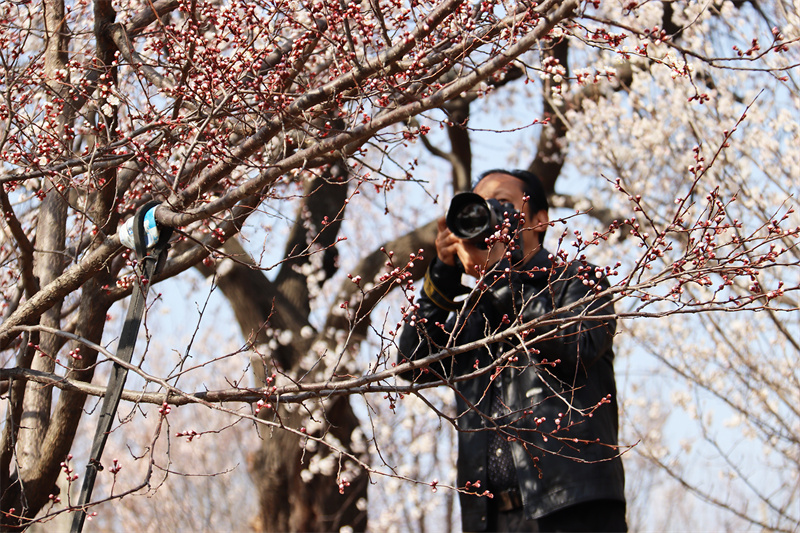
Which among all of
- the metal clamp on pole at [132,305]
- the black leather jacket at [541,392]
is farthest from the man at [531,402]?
the metal clamp on pole at [132,305]

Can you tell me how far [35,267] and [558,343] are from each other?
177 centimetres

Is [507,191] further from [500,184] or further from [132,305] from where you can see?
[132,305]

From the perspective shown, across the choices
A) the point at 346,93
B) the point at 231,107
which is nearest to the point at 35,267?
the point at 231,107

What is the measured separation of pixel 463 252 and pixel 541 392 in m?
0.52

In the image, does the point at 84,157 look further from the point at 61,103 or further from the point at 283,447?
the point at 283,447

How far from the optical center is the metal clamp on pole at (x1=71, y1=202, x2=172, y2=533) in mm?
1747

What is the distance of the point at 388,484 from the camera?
8070 mm

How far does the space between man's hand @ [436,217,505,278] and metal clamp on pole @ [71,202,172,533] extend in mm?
942

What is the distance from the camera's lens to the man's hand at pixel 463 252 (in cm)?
239

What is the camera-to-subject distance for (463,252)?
2.42 meters

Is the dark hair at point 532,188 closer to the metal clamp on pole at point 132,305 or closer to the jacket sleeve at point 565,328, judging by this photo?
the jacket sleeve at point 565,328

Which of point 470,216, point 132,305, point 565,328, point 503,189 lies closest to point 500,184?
point 503,189

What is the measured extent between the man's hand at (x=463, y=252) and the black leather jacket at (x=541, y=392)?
0.14 ft

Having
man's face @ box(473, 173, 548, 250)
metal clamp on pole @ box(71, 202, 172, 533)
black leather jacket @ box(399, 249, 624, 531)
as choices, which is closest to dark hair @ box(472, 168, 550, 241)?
man's face @ box(473, 173, 548, 250)
